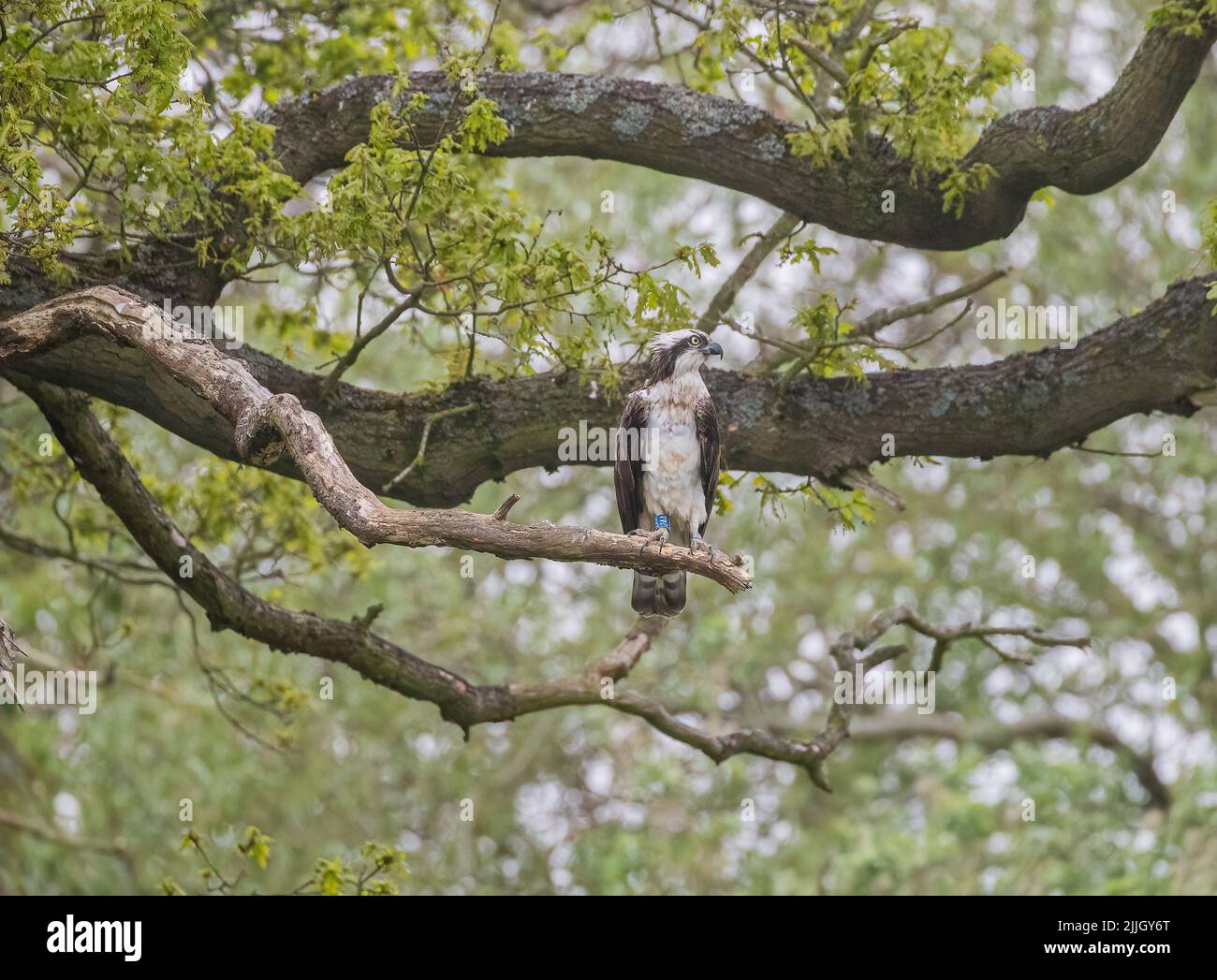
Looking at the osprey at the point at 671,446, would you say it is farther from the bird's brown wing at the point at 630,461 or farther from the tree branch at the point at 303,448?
the tree branch at the point at 303,448

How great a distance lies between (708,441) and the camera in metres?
6.95

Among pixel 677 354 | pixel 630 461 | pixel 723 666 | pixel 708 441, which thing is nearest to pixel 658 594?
Result: pixel 630 461

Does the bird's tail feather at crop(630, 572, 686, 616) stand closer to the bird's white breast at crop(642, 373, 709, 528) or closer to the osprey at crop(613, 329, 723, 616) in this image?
the osprey at crop(613, 329, 723, 616)

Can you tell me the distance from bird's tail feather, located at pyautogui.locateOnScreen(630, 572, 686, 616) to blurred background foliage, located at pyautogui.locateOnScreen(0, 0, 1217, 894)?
4740mm

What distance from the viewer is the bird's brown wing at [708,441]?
684cm

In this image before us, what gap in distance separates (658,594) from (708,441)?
770 millimetres

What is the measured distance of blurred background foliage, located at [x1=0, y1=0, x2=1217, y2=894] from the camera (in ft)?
38.9

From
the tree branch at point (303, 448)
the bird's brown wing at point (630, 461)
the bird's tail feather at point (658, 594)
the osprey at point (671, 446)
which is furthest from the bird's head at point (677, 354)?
the tree branch at point (303, 448)

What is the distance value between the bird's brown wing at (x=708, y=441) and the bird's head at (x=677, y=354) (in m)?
0.22

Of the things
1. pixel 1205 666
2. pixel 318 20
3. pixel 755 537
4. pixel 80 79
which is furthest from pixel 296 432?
pixel 1205 666

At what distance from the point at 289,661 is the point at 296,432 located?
7546mm

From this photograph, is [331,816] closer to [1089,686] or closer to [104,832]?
[104,832]

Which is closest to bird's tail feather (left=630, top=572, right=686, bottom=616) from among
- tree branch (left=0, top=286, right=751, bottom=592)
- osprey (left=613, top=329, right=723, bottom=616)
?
osprey (left=613, top=329, right=723, bottom=616)

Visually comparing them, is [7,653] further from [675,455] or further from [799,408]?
[799,408]
